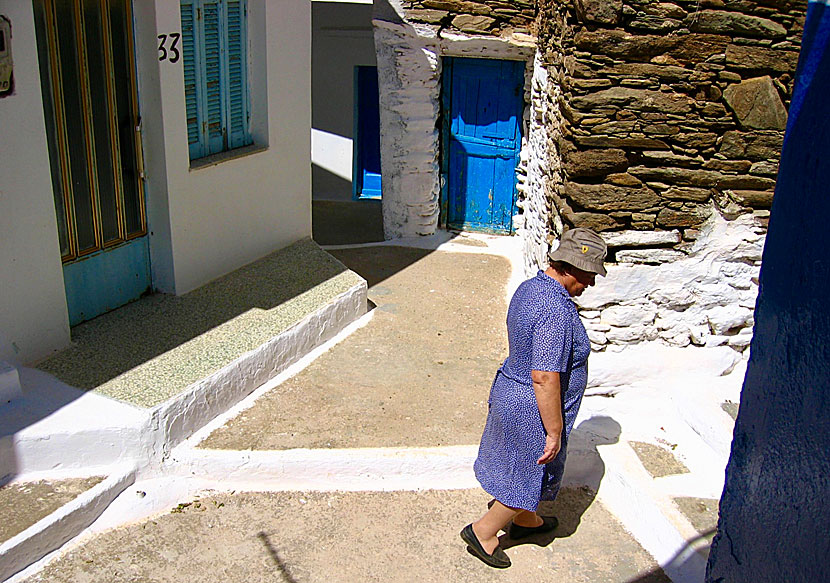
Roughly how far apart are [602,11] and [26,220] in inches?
135

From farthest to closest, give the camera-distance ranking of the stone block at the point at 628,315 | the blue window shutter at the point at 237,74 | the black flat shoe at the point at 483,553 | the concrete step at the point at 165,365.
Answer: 1. the blue window shutter at the point at 237,74
2. the stone block at the point at 628,315
3. the concrete step at the point at 165,365
4. the black flat shoe at the point at 483,553

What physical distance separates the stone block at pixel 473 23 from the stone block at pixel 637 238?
3.60m

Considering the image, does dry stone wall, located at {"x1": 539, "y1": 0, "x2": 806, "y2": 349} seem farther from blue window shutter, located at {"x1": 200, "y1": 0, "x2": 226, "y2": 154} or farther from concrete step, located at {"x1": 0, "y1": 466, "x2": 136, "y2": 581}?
concrete step, located at {"x1": 0, "y1": 466, "x2": 136, "y2": 581}

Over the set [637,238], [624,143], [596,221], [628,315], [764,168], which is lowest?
[628,315]

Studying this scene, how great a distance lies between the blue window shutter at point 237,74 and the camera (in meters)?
6.13

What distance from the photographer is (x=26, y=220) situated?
4.48 m

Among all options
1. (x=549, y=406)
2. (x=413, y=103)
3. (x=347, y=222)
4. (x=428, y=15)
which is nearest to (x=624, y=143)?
(x=549, y=406)

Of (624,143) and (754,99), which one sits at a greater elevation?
(754,99)

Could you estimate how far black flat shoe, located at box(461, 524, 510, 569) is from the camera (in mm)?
3859

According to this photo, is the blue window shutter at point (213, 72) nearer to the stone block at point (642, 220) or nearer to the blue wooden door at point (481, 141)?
the blue wooden door at point (481, 141)

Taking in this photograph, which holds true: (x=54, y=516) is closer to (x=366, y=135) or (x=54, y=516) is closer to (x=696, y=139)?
(x=696, y=139)

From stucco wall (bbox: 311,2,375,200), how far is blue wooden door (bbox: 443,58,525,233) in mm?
2198

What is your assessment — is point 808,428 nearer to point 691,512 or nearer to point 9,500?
point 691,512

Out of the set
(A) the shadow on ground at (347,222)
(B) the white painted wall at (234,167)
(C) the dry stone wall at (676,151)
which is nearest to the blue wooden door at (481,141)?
(A) the shadow on ground at (347,222)
